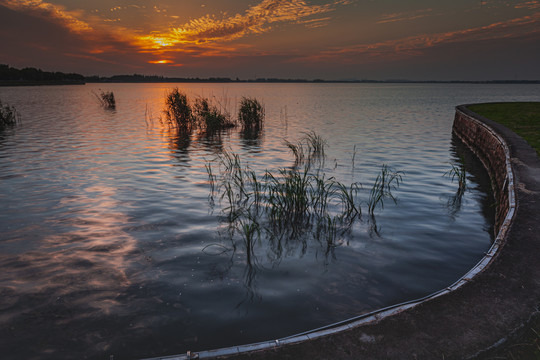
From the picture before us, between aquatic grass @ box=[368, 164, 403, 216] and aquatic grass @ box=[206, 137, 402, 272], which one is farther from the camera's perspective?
aquatic grass @ box=[368, 164, 403, 216]

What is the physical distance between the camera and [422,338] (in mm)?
3105

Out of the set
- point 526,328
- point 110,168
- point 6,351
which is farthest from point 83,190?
point 526,328

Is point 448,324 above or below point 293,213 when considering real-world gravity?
above

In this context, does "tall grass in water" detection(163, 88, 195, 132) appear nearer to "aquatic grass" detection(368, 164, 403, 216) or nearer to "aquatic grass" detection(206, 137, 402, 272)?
"aquatic grass" detection(206, 137, 402, 272)

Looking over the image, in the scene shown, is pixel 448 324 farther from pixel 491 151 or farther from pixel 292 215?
pixel 491 151

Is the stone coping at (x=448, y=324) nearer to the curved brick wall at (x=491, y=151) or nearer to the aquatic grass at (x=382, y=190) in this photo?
the curved brick wall at (x=491, y=151)

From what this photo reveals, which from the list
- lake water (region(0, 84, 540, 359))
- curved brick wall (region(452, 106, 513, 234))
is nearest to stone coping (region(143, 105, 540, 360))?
lake water (region(0, 84, 540, 359))

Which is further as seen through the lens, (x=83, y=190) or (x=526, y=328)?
(x=83, y=190)

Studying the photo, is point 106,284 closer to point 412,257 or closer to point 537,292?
point 412,257

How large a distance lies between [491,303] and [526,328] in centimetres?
39

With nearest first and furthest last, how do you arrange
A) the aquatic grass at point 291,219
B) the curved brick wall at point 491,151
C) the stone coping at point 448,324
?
the stone coping at point 448,324
the aquatic grass at point 291,219
the curved brick wall at point 491,151

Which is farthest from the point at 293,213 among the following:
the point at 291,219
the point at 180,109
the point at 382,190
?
the point at 180,109

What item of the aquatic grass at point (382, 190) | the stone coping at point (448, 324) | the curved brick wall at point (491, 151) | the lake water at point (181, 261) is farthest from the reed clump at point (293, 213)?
the curved brick wall at point (491, 151)

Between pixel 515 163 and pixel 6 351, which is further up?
pixel 515 163
